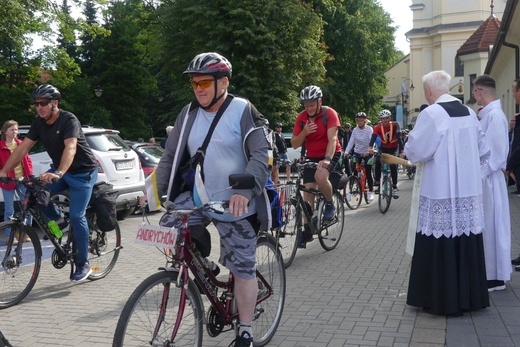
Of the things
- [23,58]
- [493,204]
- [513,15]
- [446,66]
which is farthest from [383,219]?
[446,66]

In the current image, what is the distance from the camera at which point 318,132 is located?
27.2 feet

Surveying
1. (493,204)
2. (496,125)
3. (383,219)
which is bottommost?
(383,219)

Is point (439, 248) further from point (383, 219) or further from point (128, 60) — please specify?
point (128, 60)

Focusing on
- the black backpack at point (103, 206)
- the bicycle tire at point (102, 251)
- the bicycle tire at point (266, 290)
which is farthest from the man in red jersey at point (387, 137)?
the bicycle tire at point (266, 290)

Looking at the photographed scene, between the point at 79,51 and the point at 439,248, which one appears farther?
the point at 79,51

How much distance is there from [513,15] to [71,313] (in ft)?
46.5

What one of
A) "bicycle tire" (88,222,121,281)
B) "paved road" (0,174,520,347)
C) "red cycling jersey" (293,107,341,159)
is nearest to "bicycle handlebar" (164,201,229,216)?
"paved road" (0,174,520,347)

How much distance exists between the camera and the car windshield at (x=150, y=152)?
14926 millimetres

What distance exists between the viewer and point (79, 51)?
171 ft

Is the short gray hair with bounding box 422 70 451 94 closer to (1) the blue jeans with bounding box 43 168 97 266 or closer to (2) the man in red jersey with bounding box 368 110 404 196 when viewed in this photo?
(1) the blue jeans with bounding box 43 168 97 266

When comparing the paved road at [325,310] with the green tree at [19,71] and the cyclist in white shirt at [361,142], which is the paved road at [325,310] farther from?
the green tree at [19,71]

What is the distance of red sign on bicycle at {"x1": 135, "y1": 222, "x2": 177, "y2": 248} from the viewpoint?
3.76 metres

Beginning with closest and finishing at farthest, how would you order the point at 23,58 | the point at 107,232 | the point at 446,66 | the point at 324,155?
the point at 107,232
the point at 324,155
the point at 23,58
the point at 446,66

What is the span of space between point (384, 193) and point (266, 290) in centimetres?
888
